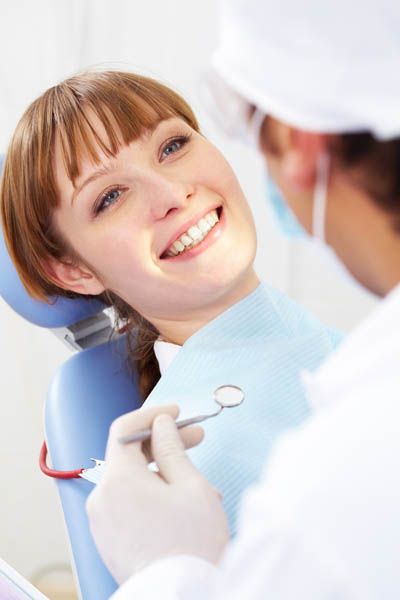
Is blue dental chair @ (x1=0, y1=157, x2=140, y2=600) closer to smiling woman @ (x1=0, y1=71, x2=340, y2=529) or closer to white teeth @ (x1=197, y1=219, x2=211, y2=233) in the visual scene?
smiling woman @ (x1=0, y1=71, x2=340, y2=529)

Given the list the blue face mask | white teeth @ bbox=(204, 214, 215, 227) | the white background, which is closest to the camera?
the blue face mask

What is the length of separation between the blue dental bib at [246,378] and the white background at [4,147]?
84cm

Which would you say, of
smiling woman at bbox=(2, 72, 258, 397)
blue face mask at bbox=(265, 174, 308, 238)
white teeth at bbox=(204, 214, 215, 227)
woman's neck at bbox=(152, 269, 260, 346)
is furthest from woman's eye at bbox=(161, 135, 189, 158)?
blue face mask at bbox=(265, 174, 308, 238)

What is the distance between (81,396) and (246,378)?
335 millimetres

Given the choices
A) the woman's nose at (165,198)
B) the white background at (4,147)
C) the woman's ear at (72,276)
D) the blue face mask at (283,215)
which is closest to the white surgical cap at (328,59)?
the blue face mask at (283,215)

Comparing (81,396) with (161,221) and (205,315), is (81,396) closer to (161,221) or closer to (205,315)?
(205,315)

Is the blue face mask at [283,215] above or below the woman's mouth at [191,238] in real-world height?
above

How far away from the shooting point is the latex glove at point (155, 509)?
864 mm

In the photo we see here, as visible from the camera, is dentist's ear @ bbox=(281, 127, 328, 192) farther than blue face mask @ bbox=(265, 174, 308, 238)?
No

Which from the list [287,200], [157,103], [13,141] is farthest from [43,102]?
[287,200]

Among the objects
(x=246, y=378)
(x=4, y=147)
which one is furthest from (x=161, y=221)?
(x=4, y=147)

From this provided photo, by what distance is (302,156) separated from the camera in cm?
67

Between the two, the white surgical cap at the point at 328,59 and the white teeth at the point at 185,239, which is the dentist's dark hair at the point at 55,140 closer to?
the white teeth at the point at 185,239

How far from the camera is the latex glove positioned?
0.86 m
